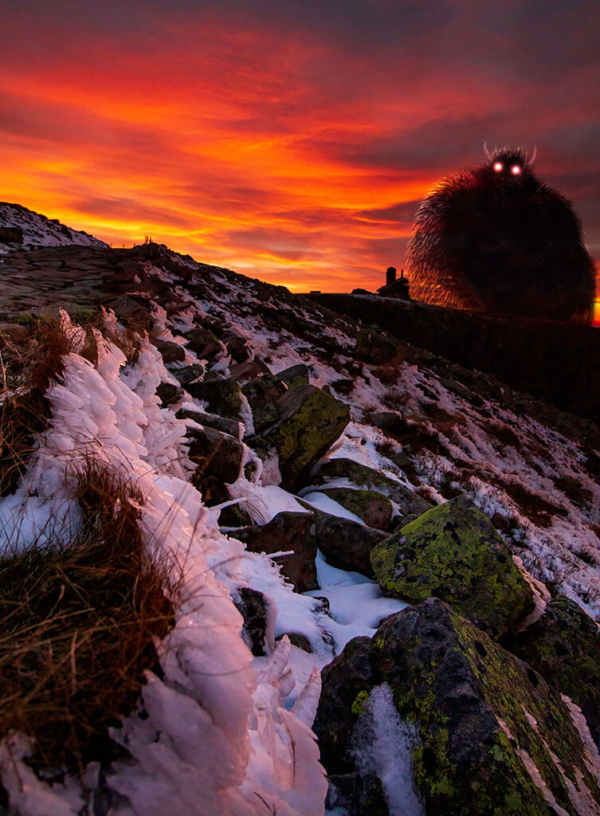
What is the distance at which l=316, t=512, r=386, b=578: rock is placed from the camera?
4.33m

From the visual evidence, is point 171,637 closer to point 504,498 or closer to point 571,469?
point 504,498

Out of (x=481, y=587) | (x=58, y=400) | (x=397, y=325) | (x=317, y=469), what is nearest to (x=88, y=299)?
(x=317, y=469)

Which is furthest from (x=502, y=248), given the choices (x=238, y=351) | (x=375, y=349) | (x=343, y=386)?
(x=238, y=351)

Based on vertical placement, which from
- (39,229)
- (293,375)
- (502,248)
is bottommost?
(293,375)

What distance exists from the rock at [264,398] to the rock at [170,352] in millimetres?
1145

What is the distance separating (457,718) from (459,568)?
1901 mm

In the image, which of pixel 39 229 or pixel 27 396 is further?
pixel 39 229

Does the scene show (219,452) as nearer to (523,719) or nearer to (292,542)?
(292,542)

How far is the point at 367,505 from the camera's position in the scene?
546cm

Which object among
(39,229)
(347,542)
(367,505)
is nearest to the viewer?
(347,542)

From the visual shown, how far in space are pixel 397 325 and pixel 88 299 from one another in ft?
73.4

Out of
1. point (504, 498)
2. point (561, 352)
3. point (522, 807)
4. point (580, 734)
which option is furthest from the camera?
point (561, 352)

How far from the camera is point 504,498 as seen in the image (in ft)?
32.1

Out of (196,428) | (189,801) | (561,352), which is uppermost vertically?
(561,352)
